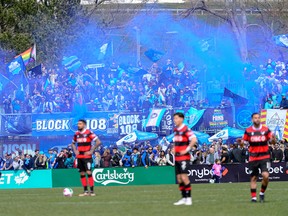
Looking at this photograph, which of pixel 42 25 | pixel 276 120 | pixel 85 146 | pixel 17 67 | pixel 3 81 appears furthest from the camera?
pixel 42 25

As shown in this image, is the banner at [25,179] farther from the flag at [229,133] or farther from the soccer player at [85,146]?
the soccer player at [85,146]

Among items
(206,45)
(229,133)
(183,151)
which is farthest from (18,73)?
(183,151)

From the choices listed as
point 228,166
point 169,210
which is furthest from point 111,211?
point 228,166

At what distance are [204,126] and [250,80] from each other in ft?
12.8

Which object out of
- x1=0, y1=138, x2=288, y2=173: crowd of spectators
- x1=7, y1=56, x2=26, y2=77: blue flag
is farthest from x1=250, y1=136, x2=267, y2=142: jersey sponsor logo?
x1=7, y1=56, x2=26, y2=77: blue flag

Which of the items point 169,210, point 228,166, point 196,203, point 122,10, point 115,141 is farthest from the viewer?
point 122,10

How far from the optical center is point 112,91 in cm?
4162

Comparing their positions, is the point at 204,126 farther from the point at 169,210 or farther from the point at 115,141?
the point at 169,210

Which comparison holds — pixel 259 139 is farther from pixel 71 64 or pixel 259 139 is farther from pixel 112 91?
pixel 71 64

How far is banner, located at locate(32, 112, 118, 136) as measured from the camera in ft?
128

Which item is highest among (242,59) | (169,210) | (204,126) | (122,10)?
(122,10)

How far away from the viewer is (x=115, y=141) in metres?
39.2

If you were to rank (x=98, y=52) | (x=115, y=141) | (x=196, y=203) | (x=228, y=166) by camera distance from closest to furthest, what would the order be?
1. (x=196, y=203)
2. (x=228, y=166)
3. (x=115, y=141)
4. (x=98, y=52)

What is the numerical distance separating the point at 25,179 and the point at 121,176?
4076 millimetres
